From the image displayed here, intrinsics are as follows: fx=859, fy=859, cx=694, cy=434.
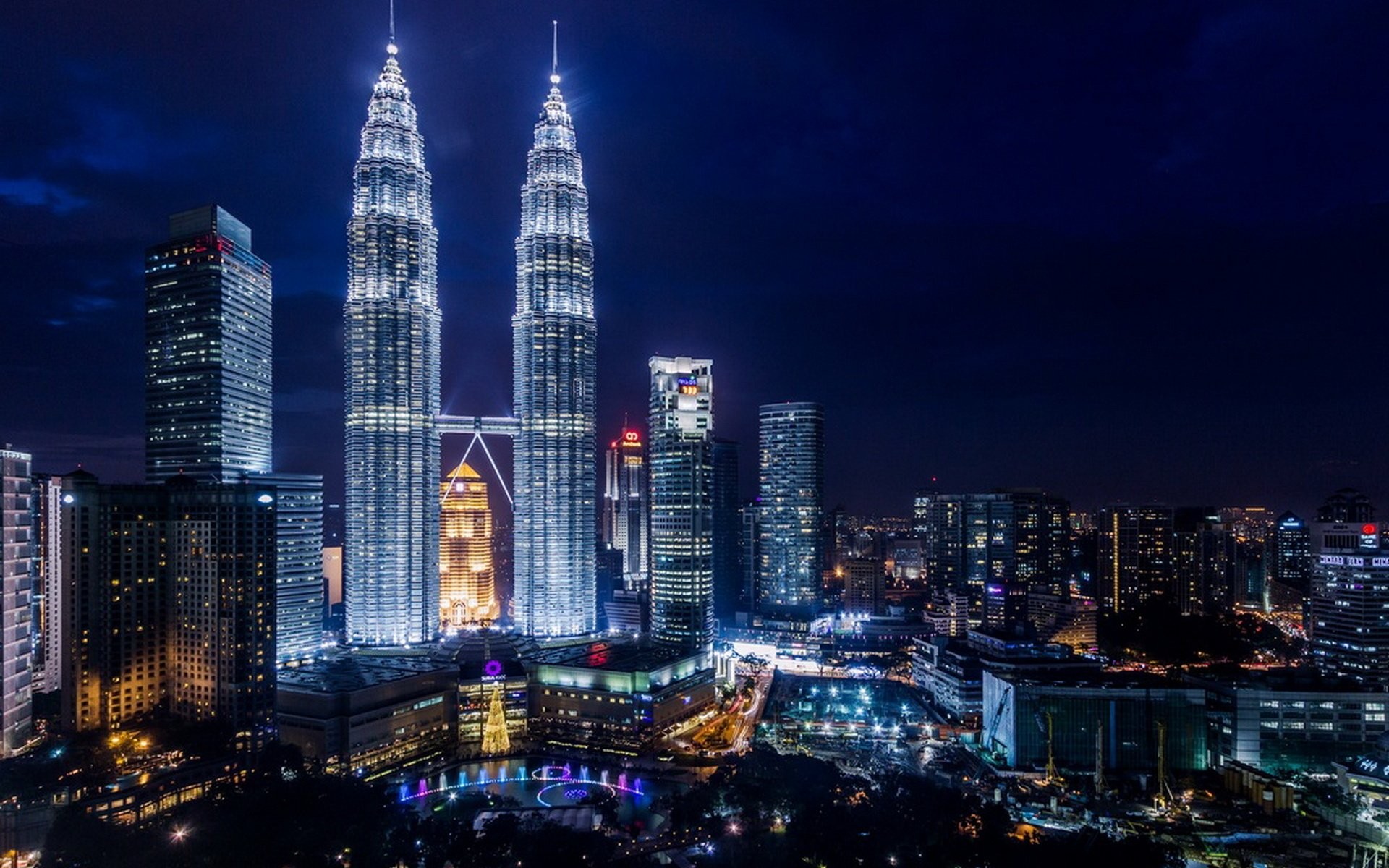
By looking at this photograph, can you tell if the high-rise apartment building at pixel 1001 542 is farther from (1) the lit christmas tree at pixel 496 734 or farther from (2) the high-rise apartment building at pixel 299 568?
(2) the high-rise apartment building at pixel 299 568

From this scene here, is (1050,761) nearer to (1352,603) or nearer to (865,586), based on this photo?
(1352,603)

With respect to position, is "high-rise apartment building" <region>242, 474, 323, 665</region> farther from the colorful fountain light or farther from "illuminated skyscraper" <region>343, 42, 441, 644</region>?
the colorful fountain light

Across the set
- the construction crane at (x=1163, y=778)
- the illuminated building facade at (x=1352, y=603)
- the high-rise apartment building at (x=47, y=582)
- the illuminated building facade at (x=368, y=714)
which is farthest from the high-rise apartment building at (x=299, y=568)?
the illuminated building facade at (x=1352, y=603)

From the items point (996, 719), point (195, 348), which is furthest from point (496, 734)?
point (195, 348)

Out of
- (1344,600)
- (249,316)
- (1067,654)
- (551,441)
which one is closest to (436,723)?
(551,441)

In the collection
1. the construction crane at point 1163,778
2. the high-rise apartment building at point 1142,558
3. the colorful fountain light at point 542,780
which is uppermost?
the high-rise apartment building at point 1142,558

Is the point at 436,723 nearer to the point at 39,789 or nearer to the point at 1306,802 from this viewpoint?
the point at 39,789
